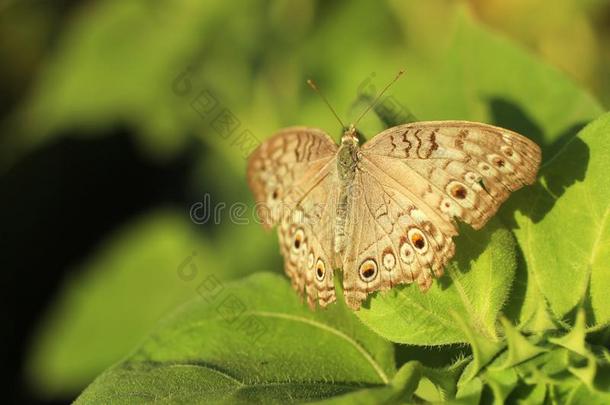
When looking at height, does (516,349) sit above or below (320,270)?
below

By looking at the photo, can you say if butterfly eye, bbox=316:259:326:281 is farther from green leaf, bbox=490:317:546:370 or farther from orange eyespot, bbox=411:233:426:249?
green leaf, bbox=490:317:546:370

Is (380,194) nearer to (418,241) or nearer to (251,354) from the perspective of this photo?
(418,241)

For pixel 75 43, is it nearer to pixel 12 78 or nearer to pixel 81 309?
pixel 12 78

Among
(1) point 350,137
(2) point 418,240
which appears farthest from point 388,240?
(1) point 350,137

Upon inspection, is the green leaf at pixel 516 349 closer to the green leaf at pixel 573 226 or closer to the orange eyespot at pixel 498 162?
the green leaf at pixel 573 226

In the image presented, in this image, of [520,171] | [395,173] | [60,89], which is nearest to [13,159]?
[60,89]

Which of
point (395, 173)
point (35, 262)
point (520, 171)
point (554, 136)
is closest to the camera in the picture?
point (520, 171)

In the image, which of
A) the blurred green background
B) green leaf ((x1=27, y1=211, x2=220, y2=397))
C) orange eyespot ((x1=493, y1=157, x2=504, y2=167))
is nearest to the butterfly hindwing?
orange eyespot ((x1=493, y1=157, x2=504, y2=167))

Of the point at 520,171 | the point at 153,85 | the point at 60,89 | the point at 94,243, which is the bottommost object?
the point at 520,171
